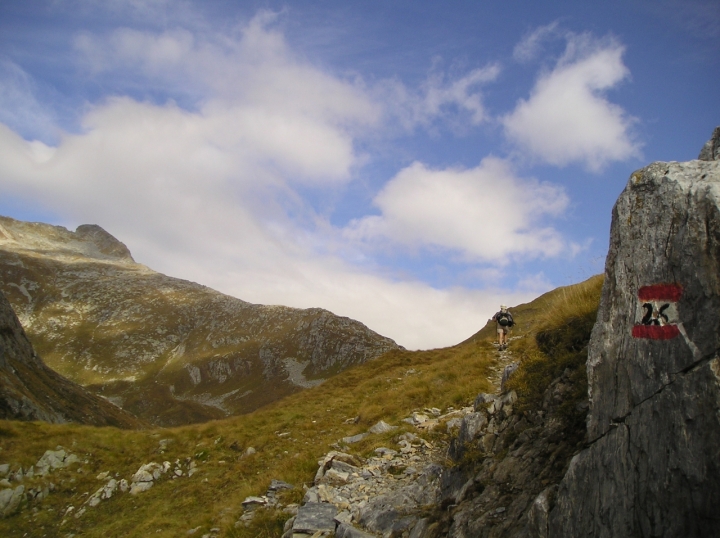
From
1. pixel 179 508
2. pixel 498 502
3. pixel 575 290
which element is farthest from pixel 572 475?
pixel 179 508

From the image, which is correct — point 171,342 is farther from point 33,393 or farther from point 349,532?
point 349,532

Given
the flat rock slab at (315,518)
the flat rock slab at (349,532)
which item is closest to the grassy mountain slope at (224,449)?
the flat rock slab at (315,518)

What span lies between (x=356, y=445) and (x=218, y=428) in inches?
491

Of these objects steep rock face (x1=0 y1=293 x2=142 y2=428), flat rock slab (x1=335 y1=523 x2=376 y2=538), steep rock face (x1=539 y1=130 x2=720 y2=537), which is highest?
steep rock face (x1=539 y1=130 x2=720 y2=537)

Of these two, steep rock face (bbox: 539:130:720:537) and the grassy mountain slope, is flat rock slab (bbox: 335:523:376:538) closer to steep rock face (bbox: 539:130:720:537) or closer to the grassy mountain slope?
the grassy mountain slope

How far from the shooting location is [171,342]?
543 ft

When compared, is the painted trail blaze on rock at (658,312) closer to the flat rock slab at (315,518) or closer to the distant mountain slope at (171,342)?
the flat rock slab at (315,518)

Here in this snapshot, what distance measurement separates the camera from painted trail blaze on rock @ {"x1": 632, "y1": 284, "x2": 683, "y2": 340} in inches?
175

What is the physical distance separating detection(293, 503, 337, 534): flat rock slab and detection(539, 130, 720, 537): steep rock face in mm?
6350

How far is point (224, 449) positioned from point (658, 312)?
22.2 m

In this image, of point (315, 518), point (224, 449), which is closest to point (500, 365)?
point (315, 518)

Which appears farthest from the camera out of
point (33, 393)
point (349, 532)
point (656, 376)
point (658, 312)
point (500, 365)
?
point (33, 393)

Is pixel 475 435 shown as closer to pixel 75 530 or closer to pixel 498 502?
pixel 498 502

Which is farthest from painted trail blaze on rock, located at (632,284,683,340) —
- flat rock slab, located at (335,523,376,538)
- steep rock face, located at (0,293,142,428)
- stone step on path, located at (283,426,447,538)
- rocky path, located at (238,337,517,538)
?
steep rock face, located at (0,293,142,428)
